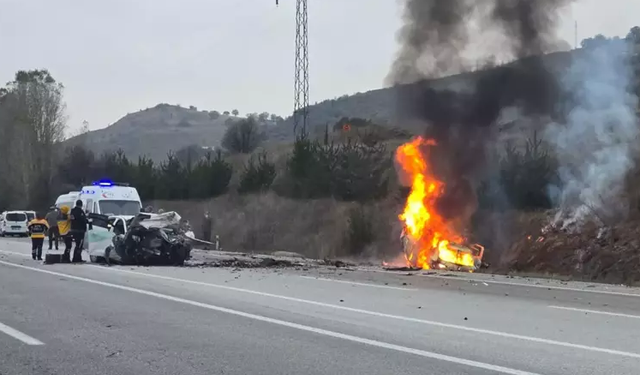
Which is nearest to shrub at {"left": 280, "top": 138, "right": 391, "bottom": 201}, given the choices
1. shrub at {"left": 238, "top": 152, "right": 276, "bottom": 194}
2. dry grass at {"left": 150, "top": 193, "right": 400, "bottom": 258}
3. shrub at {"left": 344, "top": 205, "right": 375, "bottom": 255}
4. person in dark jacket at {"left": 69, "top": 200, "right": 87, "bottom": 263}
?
dry grass at {"left": 150, "top": 193, "right": 400, "bottom": 258}

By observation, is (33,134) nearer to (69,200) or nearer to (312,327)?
(69,200)

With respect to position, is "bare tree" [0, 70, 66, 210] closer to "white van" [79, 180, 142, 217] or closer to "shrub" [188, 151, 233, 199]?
"shrub" [188, 151, 233, 199]

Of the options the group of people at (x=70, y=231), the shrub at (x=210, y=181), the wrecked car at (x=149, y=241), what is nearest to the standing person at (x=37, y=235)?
the group of people at (x=70, y=231)

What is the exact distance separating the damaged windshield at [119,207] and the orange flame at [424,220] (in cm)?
1027

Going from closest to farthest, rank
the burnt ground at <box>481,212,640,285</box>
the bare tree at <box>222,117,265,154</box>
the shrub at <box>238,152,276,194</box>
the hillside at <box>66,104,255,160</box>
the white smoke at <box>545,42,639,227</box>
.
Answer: the burnt ground at <box>481,212,640,285</box>
the white smoke at <box>545,42,639,227</box>
the shrub at <box>238,152,276,194</box>
the bare tree at <box>222,117,265,154</box>
the hillside at <box>66,104,255,160</box>

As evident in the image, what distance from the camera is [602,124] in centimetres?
2184

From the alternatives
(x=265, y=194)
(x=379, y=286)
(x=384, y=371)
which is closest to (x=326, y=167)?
(x=265, y=194)

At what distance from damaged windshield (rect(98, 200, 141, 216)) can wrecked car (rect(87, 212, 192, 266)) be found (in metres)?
5.52

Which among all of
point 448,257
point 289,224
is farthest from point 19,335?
point 289,224

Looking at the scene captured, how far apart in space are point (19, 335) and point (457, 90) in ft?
53.5

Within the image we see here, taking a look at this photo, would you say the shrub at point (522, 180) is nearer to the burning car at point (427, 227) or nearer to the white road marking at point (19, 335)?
the burning car at point (427, 227)

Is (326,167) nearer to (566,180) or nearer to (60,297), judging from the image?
(566,180)

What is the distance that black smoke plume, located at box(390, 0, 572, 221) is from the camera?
22.4 meters

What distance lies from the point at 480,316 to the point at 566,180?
581 inches
